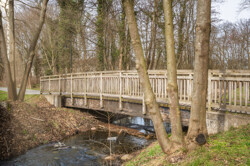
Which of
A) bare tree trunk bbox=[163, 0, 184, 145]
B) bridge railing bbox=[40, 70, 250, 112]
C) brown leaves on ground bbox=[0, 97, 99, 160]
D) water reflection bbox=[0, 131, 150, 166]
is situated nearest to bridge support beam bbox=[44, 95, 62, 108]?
bridge railing bbox=[40, 70, 250, 112]

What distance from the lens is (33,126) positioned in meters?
10.0

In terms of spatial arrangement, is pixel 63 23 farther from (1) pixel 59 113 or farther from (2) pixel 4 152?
(2) pixel 4 152

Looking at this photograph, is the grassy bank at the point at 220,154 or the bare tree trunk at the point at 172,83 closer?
the grassy bank at the point at 220,154

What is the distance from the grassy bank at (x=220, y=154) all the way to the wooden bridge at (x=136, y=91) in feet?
4.08

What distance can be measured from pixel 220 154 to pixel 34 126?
9.05 m

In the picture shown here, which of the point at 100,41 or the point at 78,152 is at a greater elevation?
the point at 100,41

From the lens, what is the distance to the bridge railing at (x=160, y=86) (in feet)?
19.6

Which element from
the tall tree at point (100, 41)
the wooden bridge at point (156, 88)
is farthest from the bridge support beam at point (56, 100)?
the tall tree at point (100, 41)

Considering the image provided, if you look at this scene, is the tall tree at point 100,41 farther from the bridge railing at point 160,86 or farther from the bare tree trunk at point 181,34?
the bare tree trunk at point 181,34

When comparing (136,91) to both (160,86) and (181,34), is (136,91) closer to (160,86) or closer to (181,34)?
(160,86)

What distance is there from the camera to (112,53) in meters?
20.5

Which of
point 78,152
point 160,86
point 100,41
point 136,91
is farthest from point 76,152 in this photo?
point 100,41

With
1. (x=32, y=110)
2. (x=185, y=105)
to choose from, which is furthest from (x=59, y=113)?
(x=185, y=105)

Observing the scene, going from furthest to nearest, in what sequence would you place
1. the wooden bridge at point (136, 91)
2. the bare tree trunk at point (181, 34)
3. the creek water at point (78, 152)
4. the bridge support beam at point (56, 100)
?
1. the bare tree trunk at point (181, 34)
2. the bridge support beam at point (56, 100)
3. the creek water at point (78, 152)
4. the wooden bridge at point (136, 91)
